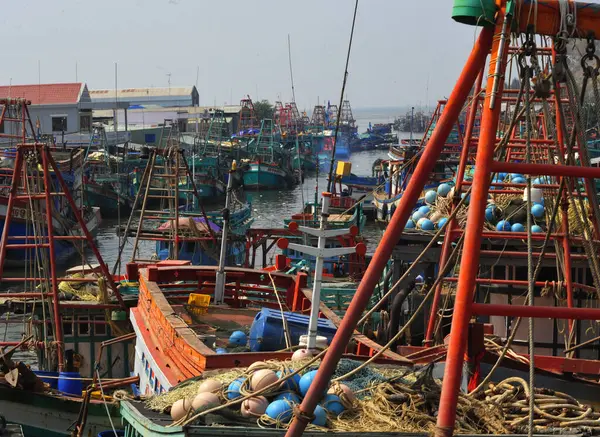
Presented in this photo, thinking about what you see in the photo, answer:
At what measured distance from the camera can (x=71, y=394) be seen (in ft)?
45.7

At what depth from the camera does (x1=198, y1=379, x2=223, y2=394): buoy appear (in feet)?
24.4

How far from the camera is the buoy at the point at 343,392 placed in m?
7.24

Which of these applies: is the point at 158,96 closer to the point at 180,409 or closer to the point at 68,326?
the point at 68,326

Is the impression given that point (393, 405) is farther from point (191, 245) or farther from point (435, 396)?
point (191, 245)

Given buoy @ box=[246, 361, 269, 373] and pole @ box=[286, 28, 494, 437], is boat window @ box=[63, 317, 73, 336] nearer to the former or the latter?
buoy @ box=[246, 361, 269, 373]

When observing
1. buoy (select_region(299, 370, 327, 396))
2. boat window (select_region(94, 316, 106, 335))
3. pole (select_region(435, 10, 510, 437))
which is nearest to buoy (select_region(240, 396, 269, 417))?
buoy (select_region(299, 370, 327, 396))

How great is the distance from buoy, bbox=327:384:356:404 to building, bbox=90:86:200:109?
93.7m

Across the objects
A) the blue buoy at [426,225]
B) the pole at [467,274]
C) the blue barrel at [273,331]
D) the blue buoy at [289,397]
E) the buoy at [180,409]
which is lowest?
the blue barrel at [273,331]

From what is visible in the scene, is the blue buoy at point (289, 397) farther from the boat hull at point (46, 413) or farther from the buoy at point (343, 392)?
the boat hull at point (46, 413)

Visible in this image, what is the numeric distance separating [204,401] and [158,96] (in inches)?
3747

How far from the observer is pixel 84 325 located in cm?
1759

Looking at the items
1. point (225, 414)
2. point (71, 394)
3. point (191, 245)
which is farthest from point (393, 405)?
point (191, 245)

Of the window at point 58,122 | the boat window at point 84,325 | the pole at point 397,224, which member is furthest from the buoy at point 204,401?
the window at point 58,122

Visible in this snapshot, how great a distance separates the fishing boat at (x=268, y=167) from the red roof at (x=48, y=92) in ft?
41.6
